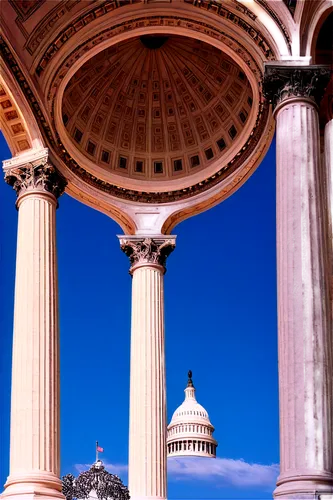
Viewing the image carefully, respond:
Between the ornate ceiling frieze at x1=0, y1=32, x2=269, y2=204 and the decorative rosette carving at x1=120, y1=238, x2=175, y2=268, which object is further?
the decorative rosette carving at x1=120, y1=238, x2=175, y2=268

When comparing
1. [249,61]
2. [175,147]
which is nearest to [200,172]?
[175,147]

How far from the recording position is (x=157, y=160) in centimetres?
3847

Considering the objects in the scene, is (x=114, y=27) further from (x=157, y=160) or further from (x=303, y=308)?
(x=303, y=308)

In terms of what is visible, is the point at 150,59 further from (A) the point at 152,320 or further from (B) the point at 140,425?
(B) the point at 140,425

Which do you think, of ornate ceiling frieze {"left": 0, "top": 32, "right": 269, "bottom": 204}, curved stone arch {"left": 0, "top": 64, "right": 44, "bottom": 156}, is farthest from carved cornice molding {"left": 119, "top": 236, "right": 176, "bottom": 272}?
curved stone arch {"left": 0, "top": 64, "right": 44, "bottom": 156}

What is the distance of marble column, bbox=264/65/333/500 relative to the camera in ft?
72.2

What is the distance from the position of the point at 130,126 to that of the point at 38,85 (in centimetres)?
856

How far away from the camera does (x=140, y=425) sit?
34.2 m

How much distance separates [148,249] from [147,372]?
4.72m

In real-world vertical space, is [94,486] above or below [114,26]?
below

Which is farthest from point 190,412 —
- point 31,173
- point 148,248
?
point 31,173

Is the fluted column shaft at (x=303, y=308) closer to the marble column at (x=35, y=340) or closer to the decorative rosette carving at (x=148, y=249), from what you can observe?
the marble column at (x=35, y=340)

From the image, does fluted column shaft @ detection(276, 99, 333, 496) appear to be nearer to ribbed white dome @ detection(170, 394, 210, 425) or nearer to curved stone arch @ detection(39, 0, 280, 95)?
curved stone arch @ detection(39, 0, 280, 95)

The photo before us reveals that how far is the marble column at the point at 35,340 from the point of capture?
26984 millimetres
